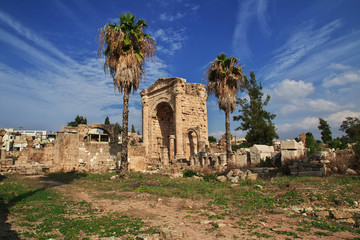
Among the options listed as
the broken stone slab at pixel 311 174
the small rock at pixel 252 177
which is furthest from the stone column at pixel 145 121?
the broken stone slab at pixel 311 174

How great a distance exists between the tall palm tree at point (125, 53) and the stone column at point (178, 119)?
29.4 feet

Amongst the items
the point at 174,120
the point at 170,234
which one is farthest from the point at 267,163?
the point at 174,120

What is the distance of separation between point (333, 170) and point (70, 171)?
16830 millimetres

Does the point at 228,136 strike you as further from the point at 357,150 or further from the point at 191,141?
the point at 191,141

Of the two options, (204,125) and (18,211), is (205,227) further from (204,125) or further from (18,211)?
(204,125)

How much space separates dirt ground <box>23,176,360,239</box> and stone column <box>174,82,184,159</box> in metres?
15.5

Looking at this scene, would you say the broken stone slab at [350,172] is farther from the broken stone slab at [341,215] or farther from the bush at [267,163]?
the broken stone slab at [341,215]

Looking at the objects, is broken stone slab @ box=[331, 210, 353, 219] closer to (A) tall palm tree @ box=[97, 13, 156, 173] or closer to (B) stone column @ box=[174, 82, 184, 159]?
(A) tall palm tree @ box=[97, 13, 156, 173]

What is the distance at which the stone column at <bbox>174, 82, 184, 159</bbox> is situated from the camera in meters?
24.1

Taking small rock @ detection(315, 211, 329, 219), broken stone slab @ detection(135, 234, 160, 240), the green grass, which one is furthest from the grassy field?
broken stone slab @ detection(135, 234, 160, 240)

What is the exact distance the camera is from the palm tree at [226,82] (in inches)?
711

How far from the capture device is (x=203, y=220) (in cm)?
572

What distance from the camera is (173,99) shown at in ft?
85.1

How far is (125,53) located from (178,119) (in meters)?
10.5
